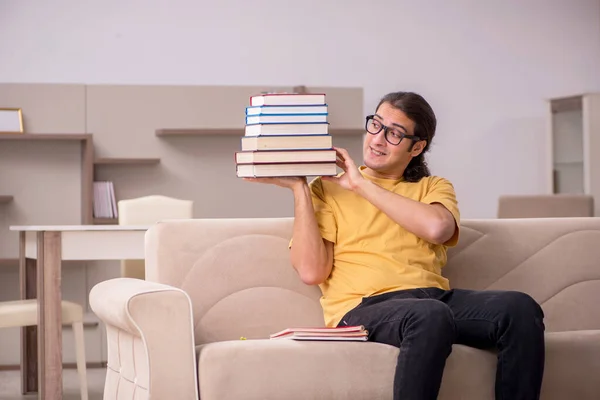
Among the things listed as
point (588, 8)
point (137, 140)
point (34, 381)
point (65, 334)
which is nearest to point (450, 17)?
point (588, 8)

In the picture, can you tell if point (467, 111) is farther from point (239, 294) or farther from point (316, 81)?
point (239, 294)

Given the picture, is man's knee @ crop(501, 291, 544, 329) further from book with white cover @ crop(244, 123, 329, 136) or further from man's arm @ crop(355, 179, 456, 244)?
book with white cover @ crop(244, 123, 329, 136)

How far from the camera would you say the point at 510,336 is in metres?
2.20

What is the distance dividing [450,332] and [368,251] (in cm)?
39

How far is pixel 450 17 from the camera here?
736cm

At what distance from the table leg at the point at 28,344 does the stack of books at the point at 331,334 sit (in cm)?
258

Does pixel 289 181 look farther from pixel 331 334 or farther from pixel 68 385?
pixel 68 385

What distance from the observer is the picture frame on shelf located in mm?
5898

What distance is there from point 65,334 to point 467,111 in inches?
145

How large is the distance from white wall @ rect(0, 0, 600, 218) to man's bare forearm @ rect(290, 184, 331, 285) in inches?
181

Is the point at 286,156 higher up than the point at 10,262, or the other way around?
the point at 286,156

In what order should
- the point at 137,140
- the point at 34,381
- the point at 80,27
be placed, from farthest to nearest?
the point at 80,27 → the point at 137,140 → the point at 34,381

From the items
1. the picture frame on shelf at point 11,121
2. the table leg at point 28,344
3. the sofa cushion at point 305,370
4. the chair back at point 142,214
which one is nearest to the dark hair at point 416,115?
the sofa cushion at point 305,370

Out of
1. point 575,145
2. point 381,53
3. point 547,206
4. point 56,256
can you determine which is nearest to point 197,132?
point 381,53
